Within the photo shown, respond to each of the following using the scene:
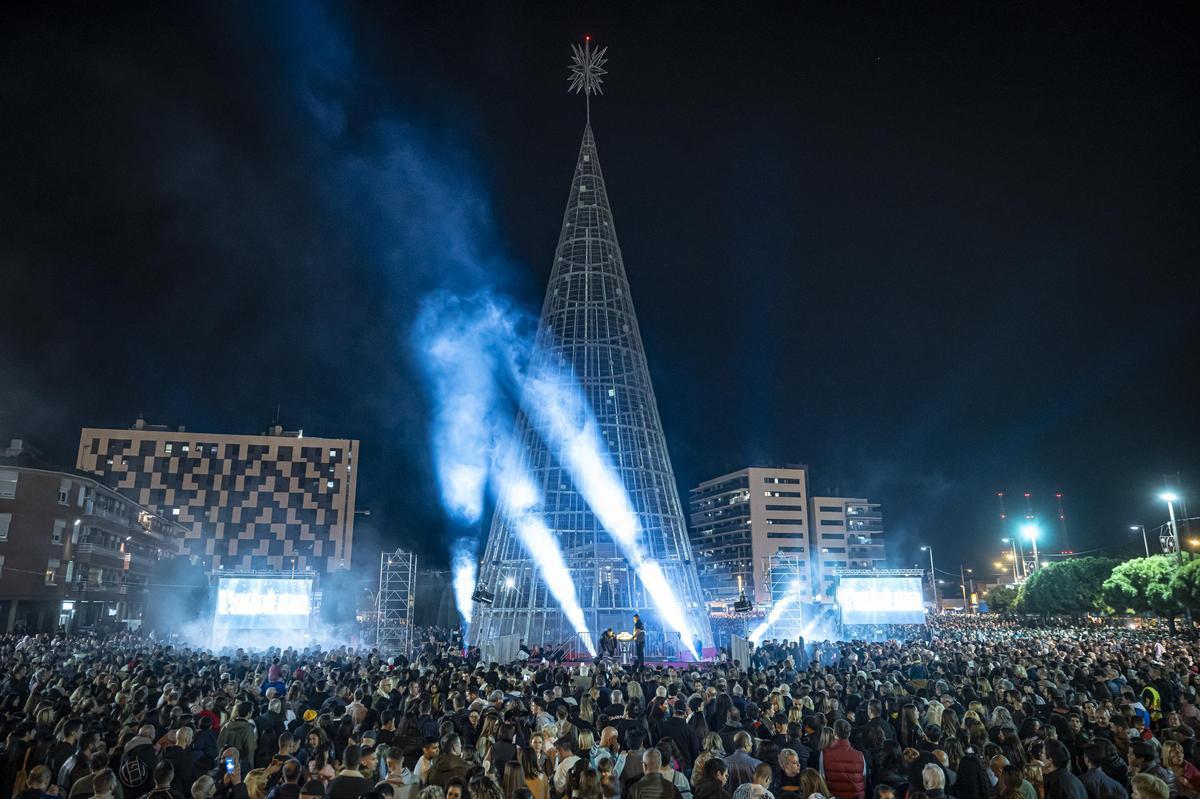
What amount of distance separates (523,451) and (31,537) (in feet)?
118

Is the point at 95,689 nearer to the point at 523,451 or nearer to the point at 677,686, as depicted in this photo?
the point at 677,686

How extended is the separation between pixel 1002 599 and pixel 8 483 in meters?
104

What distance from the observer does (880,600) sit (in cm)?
4744

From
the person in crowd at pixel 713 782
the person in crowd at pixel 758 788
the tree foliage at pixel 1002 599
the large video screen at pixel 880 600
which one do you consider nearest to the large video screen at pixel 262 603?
the large video screen at pixel 880 600

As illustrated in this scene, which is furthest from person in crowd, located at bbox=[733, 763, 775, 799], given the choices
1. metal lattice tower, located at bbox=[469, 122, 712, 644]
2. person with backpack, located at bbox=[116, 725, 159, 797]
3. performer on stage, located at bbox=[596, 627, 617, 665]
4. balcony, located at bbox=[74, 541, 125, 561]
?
balcony, located at bbox=[74, 541, 125, 561]

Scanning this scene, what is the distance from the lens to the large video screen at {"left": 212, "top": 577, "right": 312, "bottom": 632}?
40.5 meters

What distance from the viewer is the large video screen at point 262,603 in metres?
40.5

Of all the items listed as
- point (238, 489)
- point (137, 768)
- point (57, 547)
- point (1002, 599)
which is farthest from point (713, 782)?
point (1002, 599)

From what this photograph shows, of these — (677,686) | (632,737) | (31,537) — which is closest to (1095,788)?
(632,737)

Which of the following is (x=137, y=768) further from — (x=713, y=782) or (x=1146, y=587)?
(x=1146, y=587)

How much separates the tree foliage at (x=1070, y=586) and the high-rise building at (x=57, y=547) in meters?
82.2

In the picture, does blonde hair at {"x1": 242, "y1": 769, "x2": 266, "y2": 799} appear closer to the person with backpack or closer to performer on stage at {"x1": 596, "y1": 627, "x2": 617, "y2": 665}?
the person with backpack

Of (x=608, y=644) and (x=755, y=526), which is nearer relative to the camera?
(x=608, y=644)

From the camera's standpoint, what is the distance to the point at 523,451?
35031 mm
